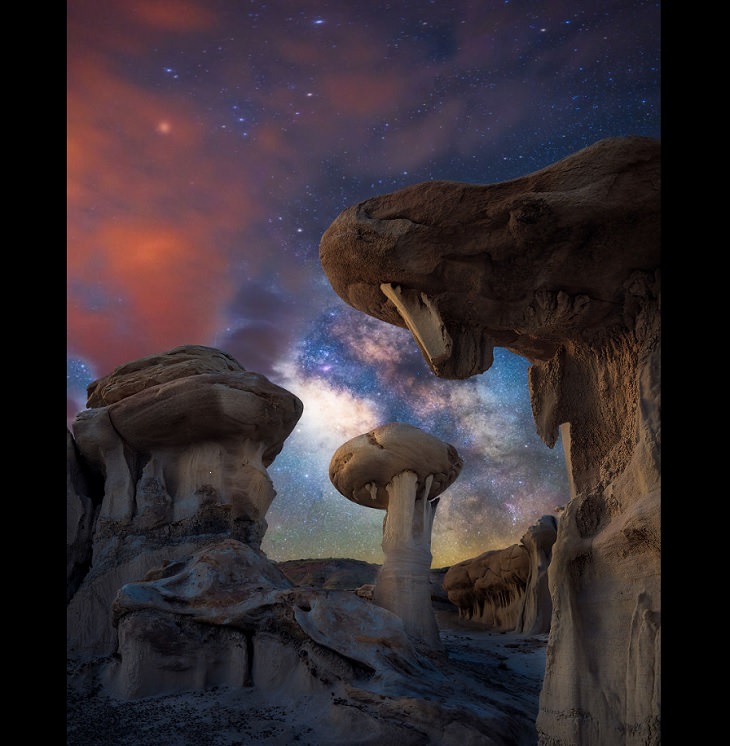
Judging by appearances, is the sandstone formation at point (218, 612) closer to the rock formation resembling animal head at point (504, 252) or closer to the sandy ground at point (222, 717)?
the sandy ground at point (222, 717)

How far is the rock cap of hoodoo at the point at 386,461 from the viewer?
12.3m

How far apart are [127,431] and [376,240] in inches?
429

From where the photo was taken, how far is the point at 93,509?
14344 mm

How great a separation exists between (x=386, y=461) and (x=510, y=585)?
805 cm

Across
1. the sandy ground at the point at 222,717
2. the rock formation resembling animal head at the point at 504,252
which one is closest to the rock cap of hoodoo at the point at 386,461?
the sandy ground at the point at 222,717

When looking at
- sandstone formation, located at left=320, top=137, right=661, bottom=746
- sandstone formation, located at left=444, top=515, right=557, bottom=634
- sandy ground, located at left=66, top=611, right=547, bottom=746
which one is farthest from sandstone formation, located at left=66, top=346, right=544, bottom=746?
sandstone formation, located at left=320, top=137, right=661, bottom=746

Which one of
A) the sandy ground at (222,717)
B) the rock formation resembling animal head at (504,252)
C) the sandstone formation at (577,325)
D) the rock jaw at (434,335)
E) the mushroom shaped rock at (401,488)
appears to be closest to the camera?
the sandstone formation at (577,325)

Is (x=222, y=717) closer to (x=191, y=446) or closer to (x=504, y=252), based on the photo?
(x=504, y=252)

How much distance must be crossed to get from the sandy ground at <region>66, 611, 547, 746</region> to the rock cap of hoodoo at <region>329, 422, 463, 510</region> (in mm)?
3537

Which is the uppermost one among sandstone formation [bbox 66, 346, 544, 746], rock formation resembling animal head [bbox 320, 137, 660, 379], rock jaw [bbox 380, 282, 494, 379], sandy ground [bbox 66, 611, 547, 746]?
rock formation resembling animal head [bbox 320, 137, 660, 379]

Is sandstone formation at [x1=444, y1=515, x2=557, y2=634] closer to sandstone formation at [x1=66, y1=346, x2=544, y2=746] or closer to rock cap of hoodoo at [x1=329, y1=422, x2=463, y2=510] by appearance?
sandstone formation at [x1=66, y1=346, x2=544, y2=746]

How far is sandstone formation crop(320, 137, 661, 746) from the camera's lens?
12.5ft

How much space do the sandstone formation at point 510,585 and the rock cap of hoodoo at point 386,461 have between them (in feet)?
15.9
